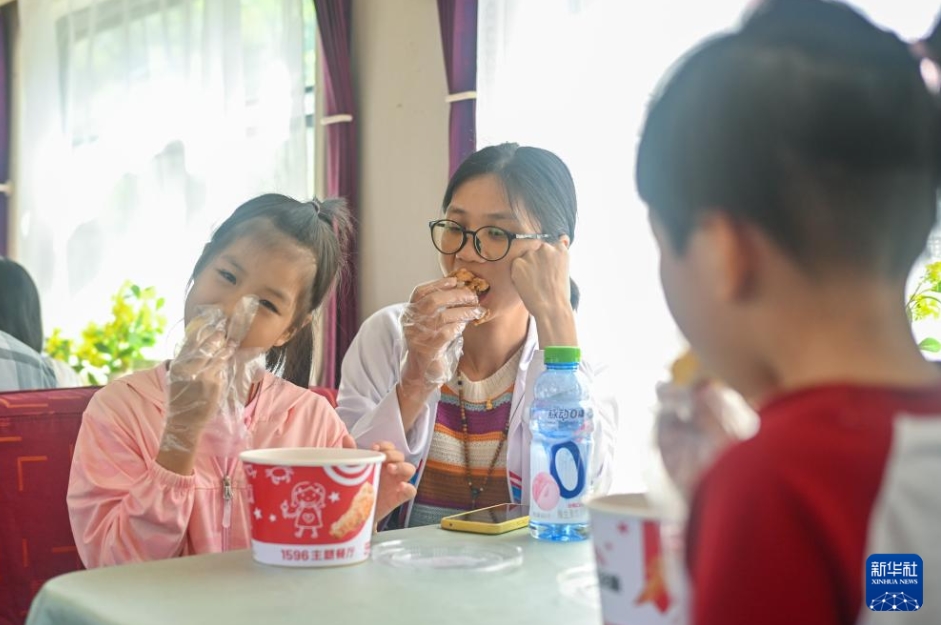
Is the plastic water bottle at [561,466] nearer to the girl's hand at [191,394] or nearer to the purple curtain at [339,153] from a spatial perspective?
the girl's hand at [191,394]

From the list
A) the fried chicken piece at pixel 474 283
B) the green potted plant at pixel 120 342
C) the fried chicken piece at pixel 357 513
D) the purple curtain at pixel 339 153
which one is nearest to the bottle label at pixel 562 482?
the fried chicken piece at pixel 357 513

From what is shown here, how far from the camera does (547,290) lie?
1.72m

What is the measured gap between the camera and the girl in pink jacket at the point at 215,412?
114cm

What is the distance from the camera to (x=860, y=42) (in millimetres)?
474

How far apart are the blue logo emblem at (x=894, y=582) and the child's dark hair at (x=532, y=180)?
1.37m

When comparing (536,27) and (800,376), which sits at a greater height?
A: (536,27)

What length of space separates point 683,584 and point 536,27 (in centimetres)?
256

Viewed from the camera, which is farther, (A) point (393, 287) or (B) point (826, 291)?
(A) point (393, 287)

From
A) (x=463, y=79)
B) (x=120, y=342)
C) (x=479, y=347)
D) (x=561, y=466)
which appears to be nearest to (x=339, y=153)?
(x=463, y=79)

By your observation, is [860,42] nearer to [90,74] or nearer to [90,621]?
[90,621]

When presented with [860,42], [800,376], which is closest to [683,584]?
[800,376]


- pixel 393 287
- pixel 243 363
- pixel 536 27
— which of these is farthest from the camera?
pixel 393 287

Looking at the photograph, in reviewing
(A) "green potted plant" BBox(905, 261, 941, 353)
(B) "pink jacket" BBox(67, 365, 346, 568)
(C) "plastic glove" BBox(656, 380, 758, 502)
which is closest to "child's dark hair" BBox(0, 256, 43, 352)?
(B) "pink jacket" BBox(67, 365, 346, 568)

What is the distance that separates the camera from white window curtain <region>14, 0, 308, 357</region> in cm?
394
